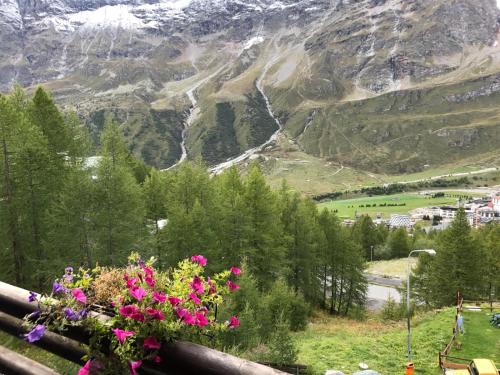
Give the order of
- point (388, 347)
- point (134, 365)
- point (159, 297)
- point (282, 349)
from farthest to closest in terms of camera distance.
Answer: point (388, 347), point (282, 349), point (159, 297), point (134, 365)

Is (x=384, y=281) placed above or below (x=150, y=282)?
below

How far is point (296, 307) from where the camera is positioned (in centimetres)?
3609

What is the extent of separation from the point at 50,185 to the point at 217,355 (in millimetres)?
30859

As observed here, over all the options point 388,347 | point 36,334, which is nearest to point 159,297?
point 36,334

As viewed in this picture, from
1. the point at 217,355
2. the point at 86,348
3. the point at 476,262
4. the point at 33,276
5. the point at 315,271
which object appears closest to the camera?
the point at 217,355

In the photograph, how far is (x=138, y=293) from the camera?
311 cm

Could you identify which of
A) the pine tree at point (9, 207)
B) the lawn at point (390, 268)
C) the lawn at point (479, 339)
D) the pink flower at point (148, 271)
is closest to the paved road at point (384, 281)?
the lawn at point (390, 268)

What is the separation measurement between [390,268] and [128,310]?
9491cm

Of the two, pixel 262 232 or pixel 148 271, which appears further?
pixel 262 232

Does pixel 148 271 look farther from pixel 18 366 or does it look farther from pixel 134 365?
pixel 18 366

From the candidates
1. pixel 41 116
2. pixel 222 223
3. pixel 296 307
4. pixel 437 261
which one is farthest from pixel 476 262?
pixel 41 116

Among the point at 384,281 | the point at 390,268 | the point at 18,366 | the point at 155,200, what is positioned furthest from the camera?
the point at 390,268

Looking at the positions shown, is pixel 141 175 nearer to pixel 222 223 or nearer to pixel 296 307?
pixel 222 223

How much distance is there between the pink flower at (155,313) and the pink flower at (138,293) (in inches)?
4.5
